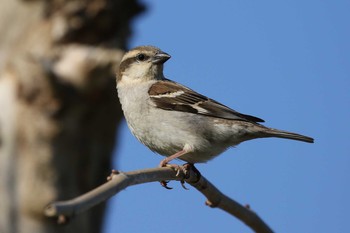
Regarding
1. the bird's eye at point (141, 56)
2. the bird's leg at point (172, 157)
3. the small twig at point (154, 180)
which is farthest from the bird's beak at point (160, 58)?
the small twig at point (154, 180)

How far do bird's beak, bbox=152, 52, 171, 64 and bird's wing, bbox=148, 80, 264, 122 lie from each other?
25 centimetres

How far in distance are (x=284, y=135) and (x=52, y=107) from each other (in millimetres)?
4782

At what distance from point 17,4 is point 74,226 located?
3.15ft

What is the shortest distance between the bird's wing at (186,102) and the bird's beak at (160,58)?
0.25 metres

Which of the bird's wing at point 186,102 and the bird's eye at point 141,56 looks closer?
the bird's wing at point 186,102

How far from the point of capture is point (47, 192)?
2461 mm

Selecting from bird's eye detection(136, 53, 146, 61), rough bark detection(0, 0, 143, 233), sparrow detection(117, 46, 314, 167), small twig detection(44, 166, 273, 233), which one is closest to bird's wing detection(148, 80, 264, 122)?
sparrow detection(117, 46, 314, 167)

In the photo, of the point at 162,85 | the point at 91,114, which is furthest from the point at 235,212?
the point at 91,114

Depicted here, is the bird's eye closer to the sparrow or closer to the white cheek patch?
the sparrow

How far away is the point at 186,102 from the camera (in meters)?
7.46

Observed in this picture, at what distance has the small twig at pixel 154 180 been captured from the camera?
2303mm

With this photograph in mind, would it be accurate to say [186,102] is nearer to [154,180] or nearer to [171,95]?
[171,95]

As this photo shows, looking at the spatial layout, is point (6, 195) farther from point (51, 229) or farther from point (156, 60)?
point (156, 60)

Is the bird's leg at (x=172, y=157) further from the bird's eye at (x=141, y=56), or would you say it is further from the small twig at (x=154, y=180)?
the bird's eye at (x=141, y=56)
